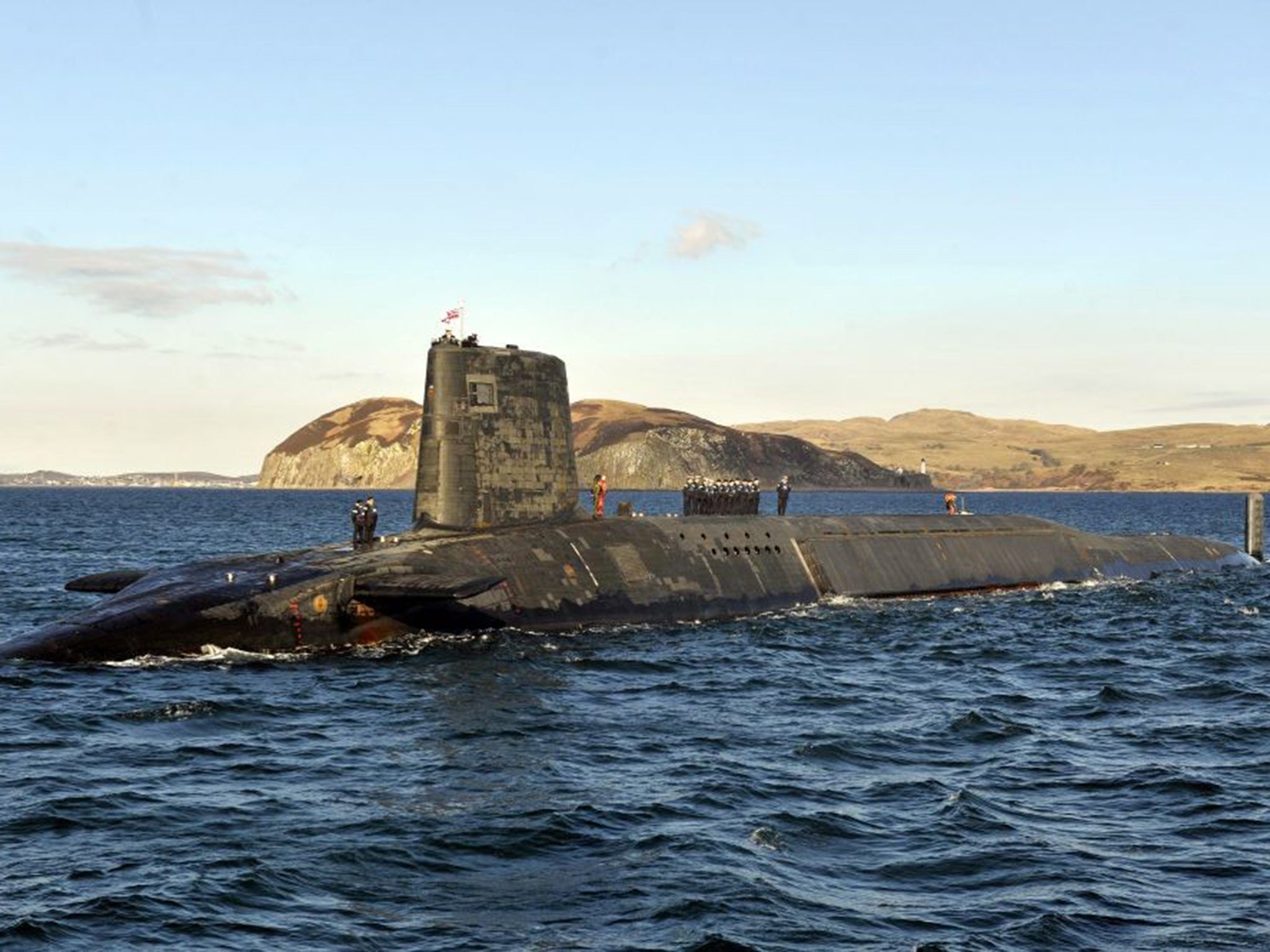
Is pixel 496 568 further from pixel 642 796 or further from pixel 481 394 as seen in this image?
pixel 642 796

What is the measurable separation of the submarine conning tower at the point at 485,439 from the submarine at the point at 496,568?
4 centimetres

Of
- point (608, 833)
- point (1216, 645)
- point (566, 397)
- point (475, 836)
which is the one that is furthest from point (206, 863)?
point (1216, 645)

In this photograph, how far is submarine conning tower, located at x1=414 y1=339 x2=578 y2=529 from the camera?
105ft

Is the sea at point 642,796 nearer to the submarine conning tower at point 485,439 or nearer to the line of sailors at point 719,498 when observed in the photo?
the submarine conning tower at point 485,439

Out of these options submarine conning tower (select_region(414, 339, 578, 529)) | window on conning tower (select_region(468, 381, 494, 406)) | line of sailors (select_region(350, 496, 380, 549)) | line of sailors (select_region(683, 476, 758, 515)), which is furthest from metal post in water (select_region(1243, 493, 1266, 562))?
line of sailors (select_region(350, 496, 380, 549))

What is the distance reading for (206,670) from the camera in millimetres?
25234

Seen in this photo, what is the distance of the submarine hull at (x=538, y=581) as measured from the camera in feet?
86.3

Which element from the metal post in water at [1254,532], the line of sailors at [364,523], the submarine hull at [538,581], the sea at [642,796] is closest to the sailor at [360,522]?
the line of sailors at [364,523]

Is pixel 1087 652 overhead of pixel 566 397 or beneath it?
beneath

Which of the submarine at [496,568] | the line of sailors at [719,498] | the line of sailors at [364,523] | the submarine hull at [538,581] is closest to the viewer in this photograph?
the submarine hull at [538,581]

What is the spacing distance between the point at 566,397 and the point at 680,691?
11.9 meters

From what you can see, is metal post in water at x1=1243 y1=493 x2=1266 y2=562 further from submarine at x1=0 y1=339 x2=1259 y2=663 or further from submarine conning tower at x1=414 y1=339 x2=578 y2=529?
submarine conning tower at x1=414 y1=339 x2=578 y2=529

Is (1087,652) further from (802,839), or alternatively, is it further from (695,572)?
(802,839)

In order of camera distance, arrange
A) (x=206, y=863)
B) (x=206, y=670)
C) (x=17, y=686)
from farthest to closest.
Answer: (x=206, y=670), (x=17, y=686), (x=206, y=863)
